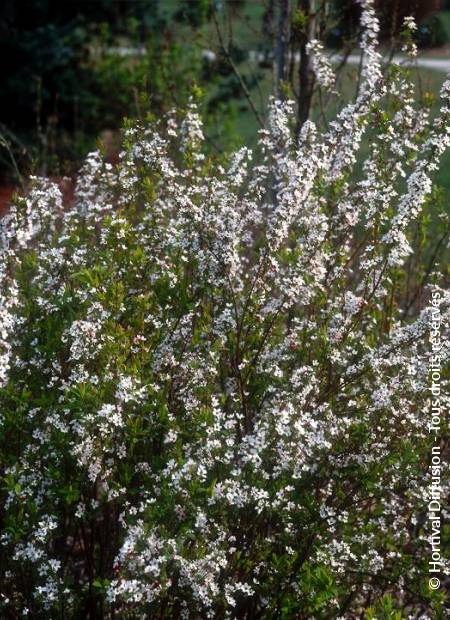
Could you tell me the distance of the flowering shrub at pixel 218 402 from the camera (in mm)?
3482

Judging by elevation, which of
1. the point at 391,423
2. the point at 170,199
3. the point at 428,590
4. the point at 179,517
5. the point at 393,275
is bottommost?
the point at 428,590

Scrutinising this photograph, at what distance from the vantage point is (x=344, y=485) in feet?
13.2

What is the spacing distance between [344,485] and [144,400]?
3.25 ft

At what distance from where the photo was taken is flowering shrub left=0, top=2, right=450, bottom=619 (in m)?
3.48

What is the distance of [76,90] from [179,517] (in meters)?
11.0

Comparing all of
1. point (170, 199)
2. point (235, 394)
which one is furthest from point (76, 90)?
point (235, 394)

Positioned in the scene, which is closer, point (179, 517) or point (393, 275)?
point (179, 517)

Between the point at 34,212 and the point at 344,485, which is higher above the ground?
the point at 34,212

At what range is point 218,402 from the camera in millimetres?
3891

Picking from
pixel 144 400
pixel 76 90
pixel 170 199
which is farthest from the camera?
pixel 76 90

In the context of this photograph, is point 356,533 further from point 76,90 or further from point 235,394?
point 76,90

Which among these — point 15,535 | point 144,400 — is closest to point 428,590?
point 144,400

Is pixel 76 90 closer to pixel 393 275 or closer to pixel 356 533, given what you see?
pixel 393 275

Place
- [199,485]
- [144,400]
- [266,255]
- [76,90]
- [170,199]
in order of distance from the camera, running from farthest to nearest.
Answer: [76,90] < [170,199] < [266,255] < [144,400] < [199,485]
